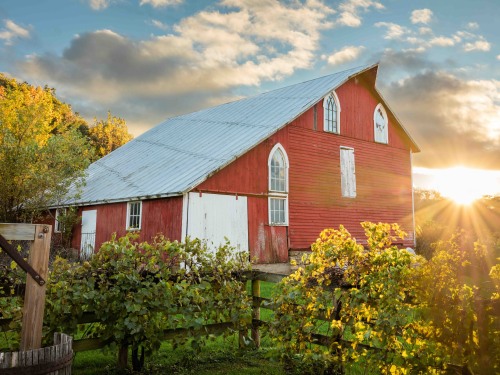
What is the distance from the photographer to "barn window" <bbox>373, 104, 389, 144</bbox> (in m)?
24.8

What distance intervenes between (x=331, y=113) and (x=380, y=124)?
3941mm

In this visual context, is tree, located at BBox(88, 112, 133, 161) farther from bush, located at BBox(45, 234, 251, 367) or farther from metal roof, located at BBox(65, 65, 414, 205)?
bush, located at BBox(45, 234, 251, 367)

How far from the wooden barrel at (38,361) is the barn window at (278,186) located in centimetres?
1490

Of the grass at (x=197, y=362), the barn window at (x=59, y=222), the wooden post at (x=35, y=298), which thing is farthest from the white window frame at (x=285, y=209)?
the wooden post at (x=35, y=298)

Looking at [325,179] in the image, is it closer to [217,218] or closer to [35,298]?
[217,218]

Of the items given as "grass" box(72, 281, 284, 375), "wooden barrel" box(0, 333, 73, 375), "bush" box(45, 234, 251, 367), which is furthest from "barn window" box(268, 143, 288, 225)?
"wooden barrel" box(0, 333, 73, 375)

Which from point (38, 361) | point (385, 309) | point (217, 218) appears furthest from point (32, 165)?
point (385, 309)

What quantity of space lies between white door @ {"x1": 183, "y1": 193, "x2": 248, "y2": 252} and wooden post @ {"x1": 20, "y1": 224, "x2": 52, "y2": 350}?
37.6 feet

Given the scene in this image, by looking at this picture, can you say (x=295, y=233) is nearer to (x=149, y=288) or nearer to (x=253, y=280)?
(x=253, y=280)

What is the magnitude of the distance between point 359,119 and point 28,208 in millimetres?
16588

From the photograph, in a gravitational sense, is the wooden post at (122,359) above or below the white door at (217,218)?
below

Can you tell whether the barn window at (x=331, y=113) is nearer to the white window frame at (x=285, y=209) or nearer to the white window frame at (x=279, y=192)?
the white window frame at (x=279, y=192)

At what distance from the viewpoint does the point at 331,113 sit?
891 inches

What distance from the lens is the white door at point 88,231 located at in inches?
852
